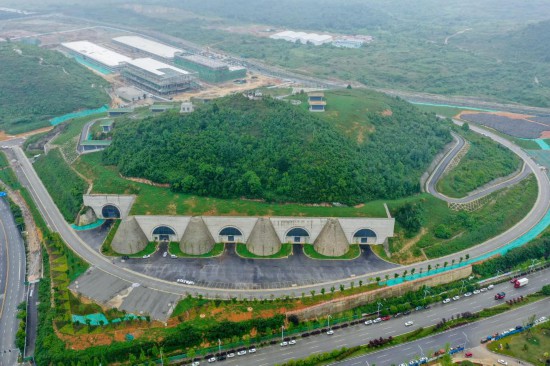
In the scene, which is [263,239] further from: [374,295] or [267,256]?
[374,295]

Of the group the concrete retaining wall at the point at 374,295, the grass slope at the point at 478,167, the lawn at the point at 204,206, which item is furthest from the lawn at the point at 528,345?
the grass slope at the point at 478,167

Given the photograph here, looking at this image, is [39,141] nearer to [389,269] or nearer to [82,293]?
[82,293]

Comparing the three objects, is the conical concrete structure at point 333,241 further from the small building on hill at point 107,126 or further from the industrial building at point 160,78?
the industrial building at point 160,78

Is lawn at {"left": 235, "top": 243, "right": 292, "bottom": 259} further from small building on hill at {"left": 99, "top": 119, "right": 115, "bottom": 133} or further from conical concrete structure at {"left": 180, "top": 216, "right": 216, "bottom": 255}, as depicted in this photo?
small building on hill at {"left": 99, "top": 119, "right": 115, "bottom": 133}

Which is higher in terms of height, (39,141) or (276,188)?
(276,188)

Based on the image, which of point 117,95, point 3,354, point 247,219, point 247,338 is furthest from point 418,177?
point 117,95

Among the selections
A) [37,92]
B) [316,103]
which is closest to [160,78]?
[37,92]
